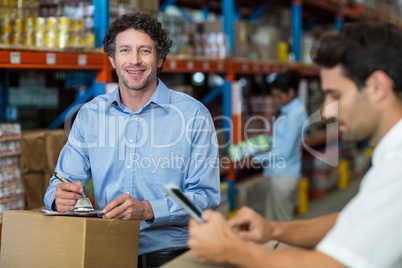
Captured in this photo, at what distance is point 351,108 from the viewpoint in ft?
4.90

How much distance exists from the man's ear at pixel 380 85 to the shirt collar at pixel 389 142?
0.09m

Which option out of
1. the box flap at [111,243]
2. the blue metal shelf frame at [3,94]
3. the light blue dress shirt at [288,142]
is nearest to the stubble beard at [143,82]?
the box flap at [111,243]

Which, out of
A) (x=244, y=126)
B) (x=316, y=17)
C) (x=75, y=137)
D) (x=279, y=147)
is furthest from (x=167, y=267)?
(x=316, y=17)

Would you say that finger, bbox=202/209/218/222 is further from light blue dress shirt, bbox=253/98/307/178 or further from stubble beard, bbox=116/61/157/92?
light blue dress shirt, bbox=253/98/307/178

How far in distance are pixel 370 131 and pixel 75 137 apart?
1474 mm

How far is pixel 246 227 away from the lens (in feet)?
5.92

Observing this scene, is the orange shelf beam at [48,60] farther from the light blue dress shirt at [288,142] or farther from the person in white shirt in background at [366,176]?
the light blue dress shirt at [288,142]

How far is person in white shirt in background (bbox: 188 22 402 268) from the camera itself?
4.26 feet

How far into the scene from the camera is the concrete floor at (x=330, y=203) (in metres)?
7.17

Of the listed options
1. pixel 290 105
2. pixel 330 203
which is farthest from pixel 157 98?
pixel 330 203

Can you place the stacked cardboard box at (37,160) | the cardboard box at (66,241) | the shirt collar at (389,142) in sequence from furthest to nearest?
1. the stacked cardboard box at (37,160)
2. the cardboard box at (66,241)
3. the shirt collar at (389,142)

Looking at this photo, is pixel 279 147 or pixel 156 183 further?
pixel 279 147

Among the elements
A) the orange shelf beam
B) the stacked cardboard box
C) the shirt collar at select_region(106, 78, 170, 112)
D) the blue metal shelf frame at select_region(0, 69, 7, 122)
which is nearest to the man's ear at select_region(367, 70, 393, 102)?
the shirt collar at select_region(106, 78, 170, 112)

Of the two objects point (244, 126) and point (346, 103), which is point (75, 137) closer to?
point (346, 103)
